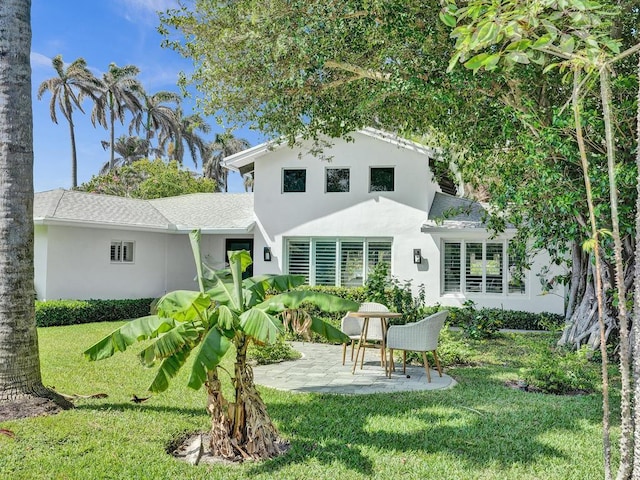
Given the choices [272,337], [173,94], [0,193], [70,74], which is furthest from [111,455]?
[173,94]

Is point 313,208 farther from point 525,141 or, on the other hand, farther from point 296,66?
point 525,141

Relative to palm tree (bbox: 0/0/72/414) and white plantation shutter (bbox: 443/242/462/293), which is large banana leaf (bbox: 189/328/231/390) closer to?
palm tree (bbox: 0/0/72/414)

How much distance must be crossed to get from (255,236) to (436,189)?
7.88 metres

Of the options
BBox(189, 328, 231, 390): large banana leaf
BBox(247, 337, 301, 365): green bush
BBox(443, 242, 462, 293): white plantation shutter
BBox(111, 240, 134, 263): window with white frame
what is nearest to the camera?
BBox(189, 328, 231, 390): large banana leaf

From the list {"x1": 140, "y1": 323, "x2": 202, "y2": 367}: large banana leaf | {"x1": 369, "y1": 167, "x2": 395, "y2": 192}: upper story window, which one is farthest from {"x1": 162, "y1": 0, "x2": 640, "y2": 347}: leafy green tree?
{"x1": 369, "y1": 167, "x2": 395, "y2": 192}: upper story window

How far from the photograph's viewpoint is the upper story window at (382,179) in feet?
63.5

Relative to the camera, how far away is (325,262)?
19.9m

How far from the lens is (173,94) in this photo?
52.8 metres

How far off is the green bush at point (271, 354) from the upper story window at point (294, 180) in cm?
955

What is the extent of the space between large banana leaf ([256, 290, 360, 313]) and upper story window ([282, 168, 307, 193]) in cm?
1457

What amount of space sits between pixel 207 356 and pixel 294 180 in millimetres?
15703

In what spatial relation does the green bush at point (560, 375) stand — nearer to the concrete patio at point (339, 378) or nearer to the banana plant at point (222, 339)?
the concrete patio at point (339, 378)

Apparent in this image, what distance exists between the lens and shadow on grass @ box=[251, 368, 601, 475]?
18.7 feet

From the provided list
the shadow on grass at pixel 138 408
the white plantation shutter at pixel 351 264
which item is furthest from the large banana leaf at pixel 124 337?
the white plantation shutter at pixel 351 264
